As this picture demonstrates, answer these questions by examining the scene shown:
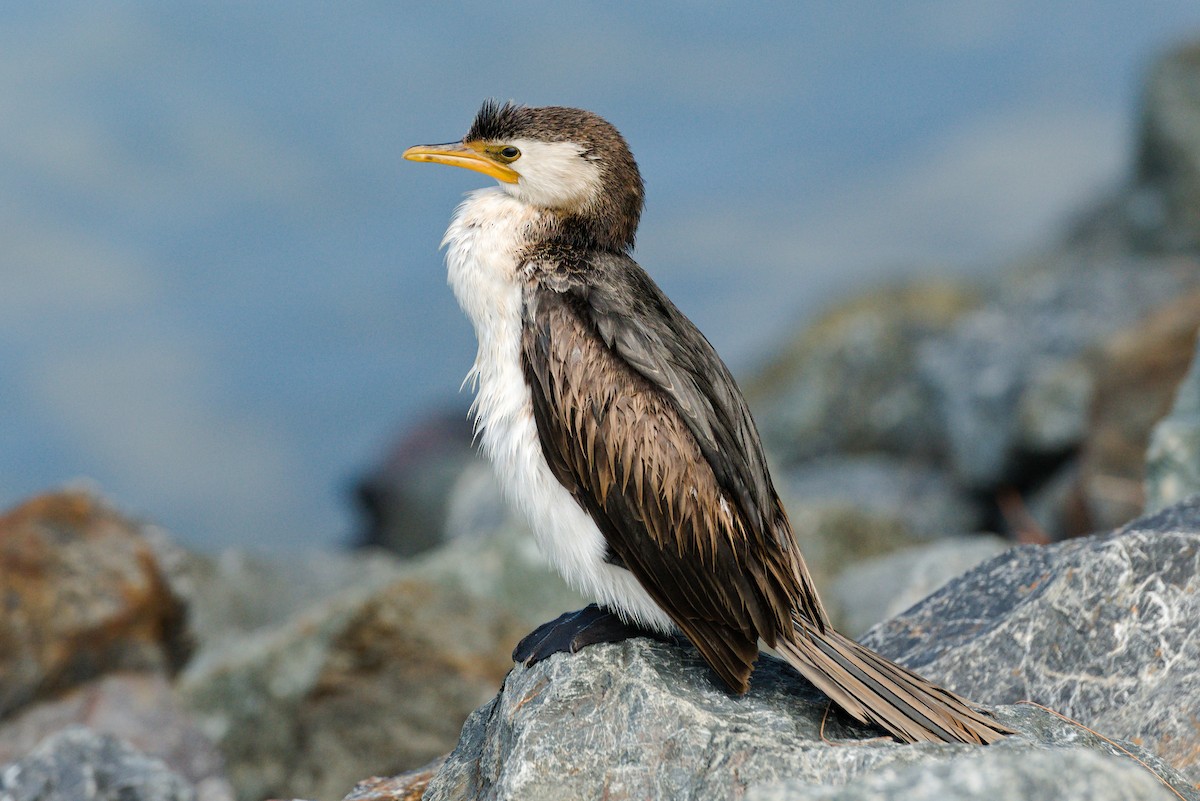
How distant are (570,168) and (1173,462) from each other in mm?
4597

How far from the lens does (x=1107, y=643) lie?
19.3ft

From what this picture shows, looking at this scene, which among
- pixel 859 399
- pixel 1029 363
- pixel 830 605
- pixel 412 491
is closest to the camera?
pixel 830 605

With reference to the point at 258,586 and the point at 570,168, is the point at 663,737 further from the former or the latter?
the point at 258,586

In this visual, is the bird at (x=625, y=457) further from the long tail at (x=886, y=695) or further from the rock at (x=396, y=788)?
the rock at (x=396, y=788)

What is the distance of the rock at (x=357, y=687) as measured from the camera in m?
9.47

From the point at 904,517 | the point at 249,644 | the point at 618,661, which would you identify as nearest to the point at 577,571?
the point at 618,661

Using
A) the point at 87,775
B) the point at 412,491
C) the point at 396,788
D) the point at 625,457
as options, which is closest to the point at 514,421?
the point at 625,457

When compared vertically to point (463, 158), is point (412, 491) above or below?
above

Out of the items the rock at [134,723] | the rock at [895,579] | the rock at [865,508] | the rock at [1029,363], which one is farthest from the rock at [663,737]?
the rock at [1029,363]

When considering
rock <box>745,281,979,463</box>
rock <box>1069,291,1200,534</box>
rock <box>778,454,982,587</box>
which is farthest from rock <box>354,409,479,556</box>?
rock <box>1069,291,1200,534</box>

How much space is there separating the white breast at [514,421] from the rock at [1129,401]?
25.2 feet

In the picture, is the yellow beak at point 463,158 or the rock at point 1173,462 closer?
the yellow beak at point 463,158

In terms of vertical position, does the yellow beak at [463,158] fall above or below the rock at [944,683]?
above

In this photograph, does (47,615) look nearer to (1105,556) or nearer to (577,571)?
(577,571)
